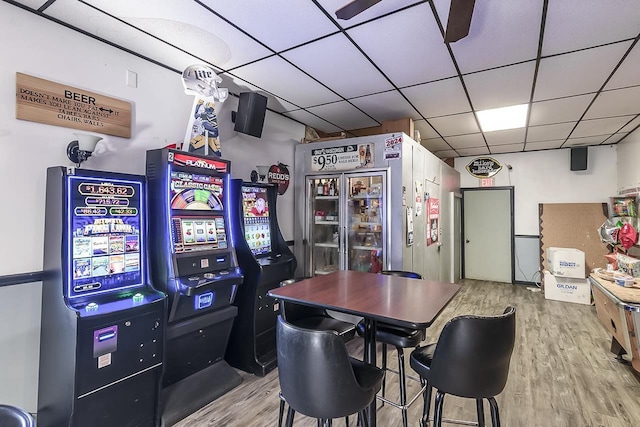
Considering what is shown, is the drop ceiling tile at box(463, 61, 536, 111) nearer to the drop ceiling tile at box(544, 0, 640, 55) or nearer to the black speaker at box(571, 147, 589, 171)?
the drop ceiling tile at box(544, 0, 640, 55)

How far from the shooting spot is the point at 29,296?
2086mm

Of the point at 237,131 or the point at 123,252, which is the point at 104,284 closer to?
the point at 123,252

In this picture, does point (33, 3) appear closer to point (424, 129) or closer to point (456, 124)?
point (424, 129)

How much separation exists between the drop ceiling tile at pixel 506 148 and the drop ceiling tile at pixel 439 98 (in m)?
2.64

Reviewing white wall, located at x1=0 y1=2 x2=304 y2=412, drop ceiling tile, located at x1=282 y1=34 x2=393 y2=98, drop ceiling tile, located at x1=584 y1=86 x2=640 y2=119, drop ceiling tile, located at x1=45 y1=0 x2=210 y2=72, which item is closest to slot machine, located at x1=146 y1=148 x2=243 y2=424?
white wall, located at x1=0 y1=2 x2=304 y2=412

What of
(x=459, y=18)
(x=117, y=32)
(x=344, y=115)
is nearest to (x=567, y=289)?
(x=344, y=115)

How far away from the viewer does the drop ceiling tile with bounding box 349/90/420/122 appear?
3.56 m

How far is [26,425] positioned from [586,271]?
287 inches

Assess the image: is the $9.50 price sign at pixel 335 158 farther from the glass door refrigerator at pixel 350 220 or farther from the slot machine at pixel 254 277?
the slot machine at pixel 254 277

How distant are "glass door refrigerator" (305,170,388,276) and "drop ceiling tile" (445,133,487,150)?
224cm

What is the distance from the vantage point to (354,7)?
5.39 feet

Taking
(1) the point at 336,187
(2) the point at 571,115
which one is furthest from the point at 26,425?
(2) the point at 571,115

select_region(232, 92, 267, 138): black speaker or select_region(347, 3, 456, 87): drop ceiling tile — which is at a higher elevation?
select_region(347, 3, 456, 87): drop ceiling tile

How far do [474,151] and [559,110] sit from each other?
2.64m
